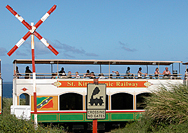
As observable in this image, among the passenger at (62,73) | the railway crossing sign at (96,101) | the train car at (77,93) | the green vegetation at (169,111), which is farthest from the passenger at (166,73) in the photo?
the railway crossing sign at (96,101)

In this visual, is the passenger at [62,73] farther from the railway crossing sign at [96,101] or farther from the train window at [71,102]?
the railway crossing sign at [96,101]

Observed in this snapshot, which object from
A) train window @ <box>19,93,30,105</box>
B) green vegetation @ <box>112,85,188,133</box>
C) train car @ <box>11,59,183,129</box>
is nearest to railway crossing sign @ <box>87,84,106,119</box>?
green vegetation @ <box>112,85,188,133</box>

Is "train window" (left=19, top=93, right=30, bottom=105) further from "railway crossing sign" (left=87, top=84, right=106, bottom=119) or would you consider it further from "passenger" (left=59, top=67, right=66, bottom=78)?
"railway crossing sign" (left=87, top=84, right=106, bottom=119)

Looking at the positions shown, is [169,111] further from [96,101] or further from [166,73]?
Result: [166,73]

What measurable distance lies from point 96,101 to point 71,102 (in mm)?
10378

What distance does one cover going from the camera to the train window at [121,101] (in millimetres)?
21047

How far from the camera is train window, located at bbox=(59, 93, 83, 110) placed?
20.3 meters

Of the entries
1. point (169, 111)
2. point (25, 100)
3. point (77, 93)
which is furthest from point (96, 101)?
point (25, 100)

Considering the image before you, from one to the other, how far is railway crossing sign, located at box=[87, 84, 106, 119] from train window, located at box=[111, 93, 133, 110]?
424 inches

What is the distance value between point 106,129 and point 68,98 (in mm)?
3540

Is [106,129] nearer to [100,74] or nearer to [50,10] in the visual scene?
[100,74]

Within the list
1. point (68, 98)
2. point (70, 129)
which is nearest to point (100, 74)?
point (68, 98)

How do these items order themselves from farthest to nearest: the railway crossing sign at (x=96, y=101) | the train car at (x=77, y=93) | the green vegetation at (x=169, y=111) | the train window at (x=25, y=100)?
the train window at (x=25, y=100)
the train car at (x=77, y=93)
the green vegetation at (x=169, y=111)
the railway crossing sign at (x=96, y=101)

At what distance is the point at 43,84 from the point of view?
19281 millimetres
